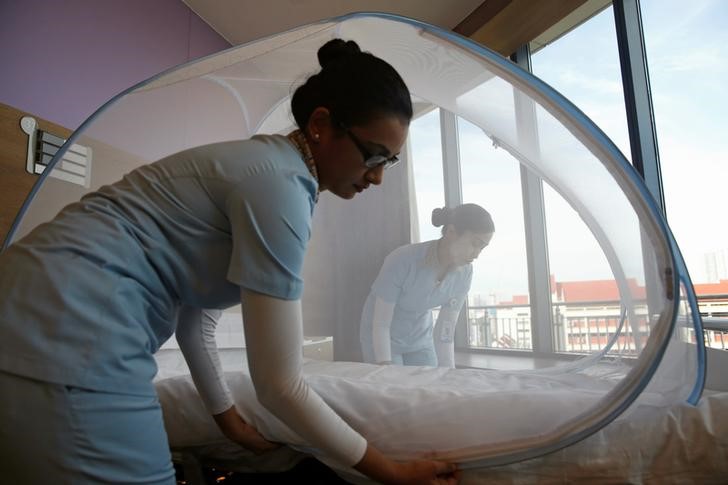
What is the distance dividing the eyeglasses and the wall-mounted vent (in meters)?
1.16

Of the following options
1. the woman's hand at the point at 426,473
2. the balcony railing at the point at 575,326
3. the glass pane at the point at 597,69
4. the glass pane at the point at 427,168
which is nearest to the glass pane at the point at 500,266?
the balcony railing at the point at 575,326

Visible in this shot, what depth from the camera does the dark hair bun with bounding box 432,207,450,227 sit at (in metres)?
1.50

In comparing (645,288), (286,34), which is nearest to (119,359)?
(645,288)

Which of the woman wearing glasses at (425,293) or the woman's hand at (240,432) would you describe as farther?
the woman wearing glasses at (425,293)

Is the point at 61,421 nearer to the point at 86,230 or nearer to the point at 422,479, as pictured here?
the point at 86,230

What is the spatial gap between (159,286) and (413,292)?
99cm

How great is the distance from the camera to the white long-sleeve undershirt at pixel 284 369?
568 millimetres

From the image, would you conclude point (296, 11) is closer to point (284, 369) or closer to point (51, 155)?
point (51, 155)

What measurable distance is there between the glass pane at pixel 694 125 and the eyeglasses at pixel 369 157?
1.33 m

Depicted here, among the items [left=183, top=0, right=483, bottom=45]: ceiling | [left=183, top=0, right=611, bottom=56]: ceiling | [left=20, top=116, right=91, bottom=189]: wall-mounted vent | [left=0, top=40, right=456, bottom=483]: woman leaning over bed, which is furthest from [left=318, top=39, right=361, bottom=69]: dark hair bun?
[left=183, top=0, right=483, bottom=45]: ceiling

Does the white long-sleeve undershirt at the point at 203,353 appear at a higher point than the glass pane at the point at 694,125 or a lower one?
lower

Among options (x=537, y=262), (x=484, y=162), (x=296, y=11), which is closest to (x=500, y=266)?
(x=537, y=262)

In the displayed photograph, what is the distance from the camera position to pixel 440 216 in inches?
59.4

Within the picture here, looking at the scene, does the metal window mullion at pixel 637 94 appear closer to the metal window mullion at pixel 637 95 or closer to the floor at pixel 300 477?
the metal window mullion at pixel 637 95
